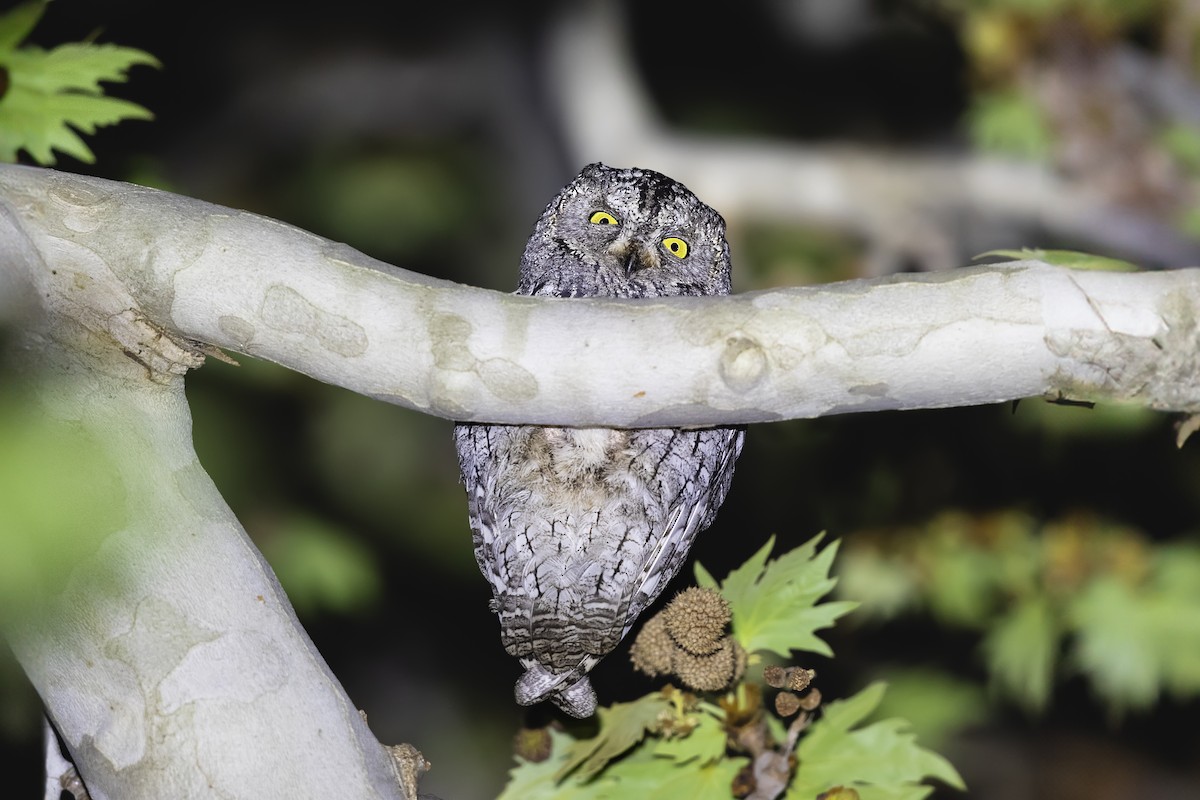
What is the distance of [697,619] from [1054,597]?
2.37 m

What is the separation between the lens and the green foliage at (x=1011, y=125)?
3.72 metres

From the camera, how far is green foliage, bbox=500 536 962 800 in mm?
1882

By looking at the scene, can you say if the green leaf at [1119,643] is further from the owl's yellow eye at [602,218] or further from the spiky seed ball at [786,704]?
the owl's yellow eye at [602,218]

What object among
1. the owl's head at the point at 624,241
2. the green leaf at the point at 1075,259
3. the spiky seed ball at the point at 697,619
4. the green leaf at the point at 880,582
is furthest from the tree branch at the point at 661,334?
the green leaf at the point at 880,582

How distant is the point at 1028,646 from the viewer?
3531 millimetres

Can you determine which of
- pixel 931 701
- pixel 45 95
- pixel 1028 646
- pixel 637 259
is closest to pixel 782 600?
pixel 637 259

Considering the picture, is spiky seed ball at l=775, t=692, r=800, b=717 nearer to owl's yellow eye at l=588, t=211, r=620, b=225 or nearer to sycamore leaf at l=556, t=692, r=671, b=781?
sycamore leaf at l=556, t=692, r=671, b=781

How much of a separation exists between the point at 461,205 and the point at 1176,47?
2.96 metres

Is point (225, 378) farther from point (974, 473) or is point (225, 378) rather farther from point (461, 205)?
point (974, 473)

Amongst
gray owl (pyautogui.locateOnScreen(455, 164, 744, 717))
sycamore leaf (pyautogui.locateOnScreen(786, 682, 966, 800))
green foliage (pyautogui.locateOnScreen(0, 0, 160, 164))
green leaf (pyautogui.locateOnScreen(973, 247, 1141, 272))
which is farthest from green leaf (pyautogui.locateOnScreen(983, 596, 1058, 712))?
green foliage (pyautogui.locateOnScreen(0, 0, 160, 164))

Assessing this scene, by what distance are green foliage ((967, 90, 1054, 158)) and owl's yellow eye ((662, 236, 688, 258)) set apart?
184 centimetres

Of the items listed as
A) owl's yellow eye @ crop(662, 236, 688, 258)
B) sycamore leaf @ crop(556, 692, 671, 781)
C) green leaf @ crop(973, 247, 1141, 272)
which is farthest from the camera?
owl's yellow eye @ crop(662, 236, 688, 258)

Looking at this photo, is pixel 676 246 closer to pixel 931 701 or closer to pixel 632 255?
pixel 632 255

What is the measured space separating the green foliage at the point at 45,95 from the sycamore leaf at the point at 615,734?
1.42m
